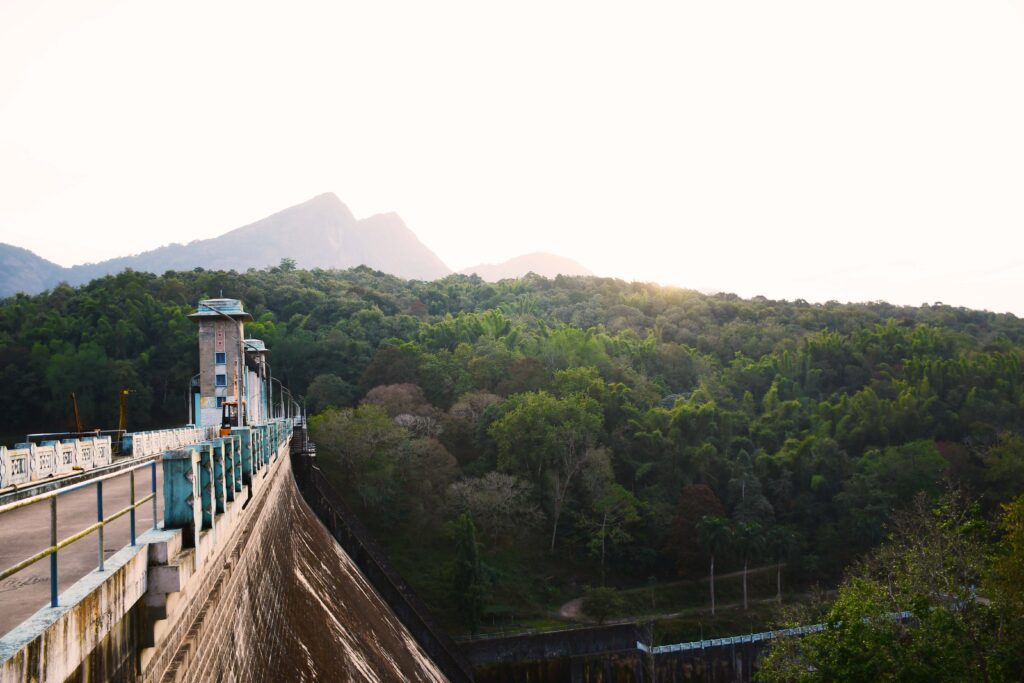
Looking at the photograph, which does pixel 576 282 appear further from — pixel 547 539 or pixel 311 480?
pixel 311 480

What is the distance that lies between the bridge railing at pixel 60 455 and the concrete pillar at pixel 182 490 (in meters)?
4.73

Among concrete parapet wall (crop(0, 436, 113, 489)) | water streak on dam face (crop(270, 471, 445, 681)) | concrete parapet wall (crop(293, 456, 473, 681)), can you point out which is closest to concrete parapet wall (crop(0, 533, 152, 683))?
water streak on dam face (crop(270, 471, 445, 681))

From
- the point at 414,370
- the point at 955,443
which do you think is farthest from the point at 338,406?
the point at 955,443

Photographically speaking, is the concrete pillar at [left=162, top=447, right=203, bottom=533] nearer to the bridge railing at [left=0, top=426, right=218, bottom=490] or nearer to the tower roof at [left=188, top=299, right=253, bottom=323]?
the bridge railing at [left=0, top=426, right=218, bottom=490]

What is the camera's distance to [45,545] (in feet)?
17.7

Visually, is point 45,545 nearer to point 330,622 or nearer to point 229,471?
point 229,471

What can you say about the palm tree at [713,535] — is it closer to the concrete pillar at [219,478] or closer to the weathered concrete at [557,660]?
the weathered concrete at [557,660]

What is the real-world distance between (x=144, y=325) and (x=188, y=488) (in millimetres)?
48808

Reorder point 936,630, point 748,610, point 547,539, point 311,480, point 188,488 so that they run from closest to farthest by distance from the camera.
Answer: point 188,488 < point 936,630 < point 311,480 < point 748,610 < point 547,539

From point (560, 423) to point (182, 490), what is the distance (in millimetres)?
35261

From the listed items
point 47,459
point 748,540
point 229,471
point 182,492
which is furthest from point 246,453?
point 748,540

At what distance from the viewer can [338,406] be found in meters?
43.9

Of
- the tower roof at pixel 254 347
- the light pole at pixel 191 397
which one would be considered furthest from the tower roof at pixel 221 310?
the tower roof at pixel 254 347

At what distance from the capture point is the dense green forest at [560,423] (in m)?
35.1
